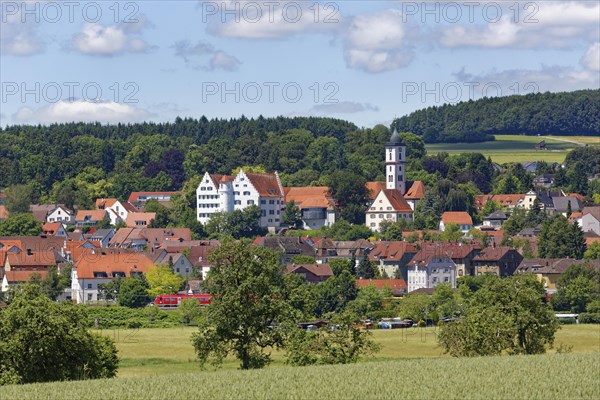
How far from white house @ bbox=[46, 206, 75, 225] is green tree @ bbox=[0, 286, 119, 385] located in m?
116

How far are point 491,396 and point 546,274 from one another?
8102 cm

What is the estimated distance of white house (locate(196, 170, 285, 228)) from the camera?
15588cm

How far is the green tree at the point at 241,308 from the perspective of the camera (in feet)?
177

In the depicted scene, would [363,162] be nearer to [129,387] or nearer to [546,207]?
[546,207]

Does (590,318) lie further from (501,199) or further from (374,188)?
(501,199)

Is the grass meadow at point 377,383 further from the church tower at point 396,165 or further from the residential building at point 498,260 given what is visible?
A: the church tower at point 396,165

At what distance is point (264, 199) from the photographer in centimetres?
15612

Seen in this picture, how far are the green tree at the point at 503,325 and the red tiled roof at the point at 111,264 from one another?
60.6 metres

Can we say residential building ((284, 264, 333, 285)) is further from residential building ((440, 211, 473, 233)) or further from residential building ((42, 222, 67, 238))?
residential building ((42, 222, 67, 238))

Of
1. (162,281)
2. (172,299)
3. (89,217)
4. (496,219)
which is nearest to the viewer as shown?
(172,299)

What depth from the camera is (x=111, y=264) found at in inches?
4813

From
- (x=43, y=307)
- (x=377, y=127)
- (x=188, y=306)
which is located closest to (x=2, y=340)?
(x=43, y=307)

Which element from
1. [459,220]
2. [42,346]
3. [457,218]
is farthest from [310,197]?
[42,346]

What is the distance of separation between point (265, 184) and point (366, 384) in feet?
389
